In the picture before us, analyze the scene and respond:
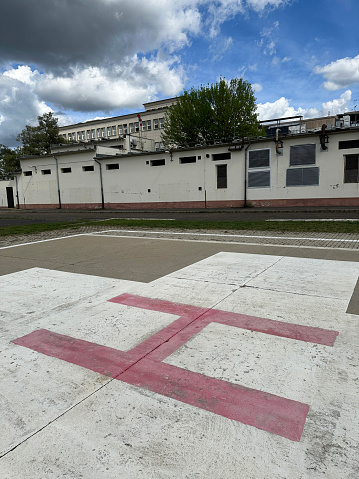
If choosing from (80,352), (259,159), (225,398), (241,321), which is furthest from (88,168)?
(225,398)

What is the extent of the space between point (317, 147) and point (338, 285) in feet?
74.6

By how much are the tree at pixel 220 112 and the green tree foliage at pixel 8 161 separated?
110 feet

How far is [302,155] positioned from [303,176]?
1.60 metres

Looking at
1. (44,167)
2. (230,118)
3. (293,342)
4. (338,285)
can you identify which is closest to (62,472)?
(293,342)

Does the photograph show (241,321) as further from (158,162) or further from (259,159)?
(158,162)

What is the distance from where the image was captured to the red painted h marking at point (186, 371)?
2326mm

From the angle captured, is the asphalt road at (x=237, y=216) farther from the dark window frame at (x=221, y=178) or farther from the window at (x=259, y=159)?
the dark window frame at (x=221, y=178)

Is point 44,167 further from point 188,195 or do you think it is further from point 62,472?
point 62,472

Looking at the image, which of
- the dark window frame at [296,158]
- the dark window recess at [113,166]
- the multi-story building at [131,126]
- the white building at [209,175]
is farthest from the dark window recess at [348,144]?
the multi-story building at [131,126]

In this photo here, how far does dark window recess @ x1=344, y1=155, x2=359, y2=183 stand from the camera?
24203mm

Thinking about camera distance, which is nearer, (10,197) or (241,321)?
(241,321)

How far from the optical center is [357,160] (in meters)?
24.1

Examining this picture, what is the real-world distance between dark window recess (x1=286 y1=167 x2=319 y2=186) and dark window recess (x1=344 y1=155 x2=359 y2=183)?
77.1 inches

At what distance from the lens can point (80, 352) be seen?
3.26 meters
